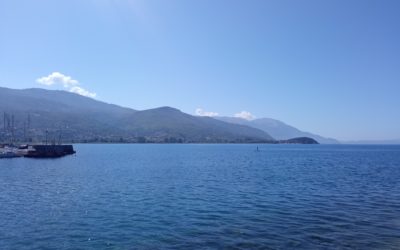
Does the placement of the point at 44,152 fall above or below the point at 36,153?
above

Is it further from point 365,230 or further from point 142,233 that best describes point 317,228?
point 142,233

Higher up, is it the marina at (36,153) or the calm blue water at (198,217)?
the marina at (36,153)

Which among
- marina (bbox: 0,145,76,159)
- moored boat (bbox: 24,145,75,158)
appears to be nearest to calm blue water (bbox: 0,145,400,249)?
marina (bbox: 0,145,76,159)

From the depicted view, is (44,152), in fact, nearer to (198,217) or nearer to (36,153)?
(36,153)

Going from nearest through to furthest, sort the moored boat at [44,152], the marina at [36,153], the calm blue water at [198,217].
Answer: the calm blue water at [198,217]
the marina at [36,153]
the moored boat at [44,152]

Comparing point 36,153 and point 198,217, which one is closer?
point 198,217

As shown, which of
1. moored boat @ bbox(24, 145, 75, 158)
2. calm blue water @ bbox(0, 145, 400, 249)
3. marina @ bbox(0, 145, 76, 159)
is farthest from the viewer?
moored boat @ bbox(24, 145, 75, 158)

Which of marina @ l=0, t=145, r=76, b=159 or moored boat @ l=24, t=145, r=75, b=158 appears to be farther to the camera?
moored boat @ l=24, t=145, r=75, b=158

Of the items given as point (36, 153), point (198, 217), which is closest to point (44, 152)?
point (36, 153)

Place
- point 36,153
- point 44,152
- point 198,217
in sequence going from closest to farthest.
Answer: point 198,217, point 36,153, point 44,152

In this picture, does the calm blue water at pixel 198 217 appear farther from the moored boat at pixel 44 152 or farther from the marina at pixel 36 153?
the moored boat at pixel 44 152

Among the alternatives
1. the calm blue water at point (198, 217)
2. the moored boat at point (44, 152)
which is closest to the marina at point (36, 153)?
the moored boat at point (44, 152)

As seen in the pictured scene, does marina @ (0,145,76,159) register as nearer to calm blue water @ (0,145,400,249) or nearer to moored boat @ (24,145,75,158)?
moored boat @ (24,145,75,158)

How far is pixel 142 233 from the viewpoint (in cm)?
2853
